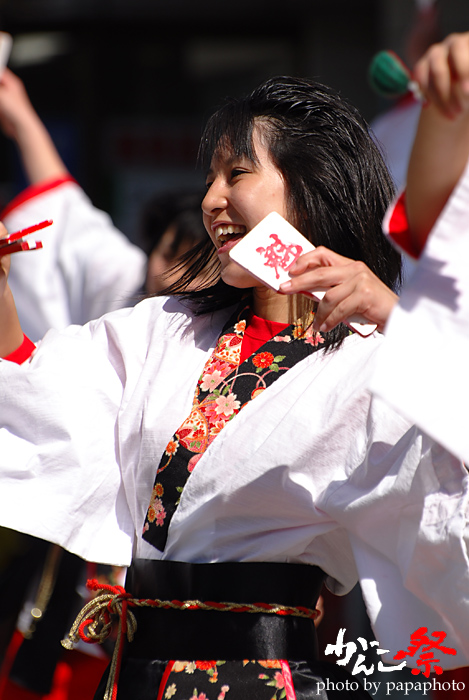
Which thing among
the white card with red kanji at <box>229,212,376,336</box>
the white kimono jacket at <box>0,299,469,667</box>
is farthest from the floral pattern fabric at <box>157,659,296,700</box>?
the white card with red kanji at <box>229,212,376,336</box>

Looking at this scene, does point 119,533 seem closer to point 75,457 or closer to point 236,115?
point 75,457

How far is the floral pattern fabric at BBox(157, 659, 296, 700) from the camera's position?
1565mm

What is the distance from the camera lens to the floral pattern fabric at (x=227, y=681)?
1565mm

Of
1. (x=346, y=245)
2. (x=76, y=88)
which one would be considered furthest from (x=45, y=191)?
(x=76, y=88)

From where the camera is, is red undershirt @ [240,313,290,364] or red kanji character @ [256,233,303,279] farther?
red undershirt @ [240,313,290,364]

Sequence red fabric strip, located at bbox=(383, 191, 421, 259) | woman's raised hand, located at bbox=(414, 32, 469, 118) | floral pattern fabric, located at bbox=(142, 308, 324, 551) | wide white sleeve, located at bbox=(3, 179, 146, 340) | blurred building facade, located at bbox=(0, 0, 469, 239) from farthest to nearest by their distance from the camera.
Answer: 1. blurred building facade, located at bbox=(0, 0, 469, 239)
2. wide white sleeve, located at bbox=(3, 179, 146, 340)
3. floral pattern fabric, located at bbox=(142, 308, 324, 551)
4. red fabric strip, located at bbox=(383, 191, 421, 259)
5. woman's raised hand, located at bbox=(414, 32, 469, 118)

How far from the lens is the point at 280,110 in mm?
1823

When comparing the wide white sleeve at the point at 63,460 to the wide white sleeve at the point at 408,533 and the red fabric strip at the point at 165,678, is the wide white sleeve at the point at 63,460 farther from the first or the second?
the wide white sleeve at the point at 408,533

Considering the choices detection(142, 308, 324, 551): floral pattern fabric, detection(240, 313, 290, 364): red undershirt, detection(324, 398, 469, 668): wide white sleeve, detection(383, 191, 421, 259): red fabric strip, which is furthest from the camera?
detection(240, 313, 290, 364): red undershirt

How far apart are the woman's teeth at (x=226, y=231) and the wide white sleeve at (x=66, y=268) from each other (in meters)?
1.51

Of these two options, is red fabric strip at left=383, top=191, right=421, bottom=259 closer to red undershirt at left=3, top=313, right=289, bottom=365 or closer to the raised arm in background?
the raised arm in background

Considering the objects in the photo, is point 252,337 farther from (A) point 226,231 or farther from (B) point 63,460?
(B) point 63,460

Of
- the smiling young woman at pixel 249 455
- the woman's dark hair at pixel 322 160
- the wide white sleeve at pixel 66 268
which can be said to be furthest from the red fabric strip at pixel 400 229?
the wide white sleeve at pixel 66 268

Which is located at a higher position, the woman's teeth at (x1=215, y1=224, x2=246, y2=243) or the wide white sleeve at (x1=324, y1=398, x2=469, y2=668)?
the woman's teeth at (x1=215, y1=224, x2=246, y2=243)
